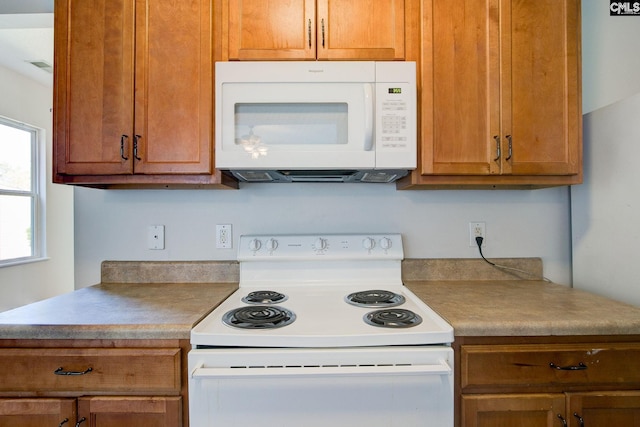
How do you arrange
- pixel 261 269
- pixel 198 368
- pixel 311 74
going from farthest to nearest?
pixel 261 269 → pixel 311 74 → pixel 198 368

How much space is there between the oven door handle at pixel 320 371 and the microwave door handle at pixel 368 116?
78cm

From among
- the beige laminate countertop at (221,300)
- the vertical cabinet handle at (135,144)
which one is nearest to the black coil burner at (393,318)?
the beige laminate countertop at (221,300)

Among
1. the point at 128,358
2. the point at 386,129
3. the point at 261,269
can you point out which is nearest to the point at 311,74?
the point at 386,129

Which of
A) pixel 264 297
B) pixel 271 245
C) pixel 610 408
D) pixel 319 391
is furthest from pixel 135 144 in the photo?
pixel 610 408

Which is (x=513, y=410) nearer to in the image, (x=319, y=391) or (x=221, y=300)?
(x=319, y=391)

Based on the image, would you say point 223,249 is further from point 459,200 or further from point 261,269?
point 459,200

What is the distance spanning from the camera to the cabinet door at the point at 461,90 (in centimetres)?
133

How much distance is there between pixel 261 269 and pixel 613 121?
1716mm

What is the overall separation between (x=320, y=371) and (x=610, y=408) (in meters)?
0.96

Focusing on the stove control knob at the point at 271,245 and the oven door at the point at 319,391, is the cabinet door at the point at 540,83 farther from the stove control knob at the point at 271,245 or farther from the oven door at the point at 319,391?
the stove control knob at the point at 271,245

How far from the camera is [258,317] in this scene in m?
1.11

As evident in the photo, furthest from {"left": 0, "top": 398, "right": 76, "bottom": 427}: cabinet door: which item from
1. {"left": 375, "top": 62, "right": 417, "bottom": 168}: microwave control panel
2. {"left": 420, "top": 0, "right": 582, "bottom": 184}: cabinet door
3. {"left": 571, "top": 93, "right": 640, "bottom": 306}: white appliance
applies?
{"left": 571, "top": 93, "right": 640, "bottom": 306}: white appliance

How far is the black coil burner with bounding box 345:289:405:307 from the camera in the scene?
130 cm

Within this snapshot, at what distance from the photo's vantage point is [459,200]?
5.50ft
